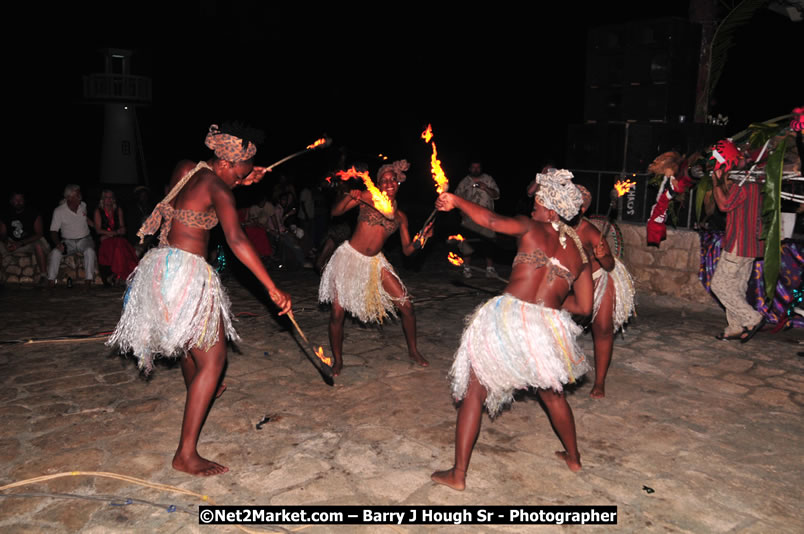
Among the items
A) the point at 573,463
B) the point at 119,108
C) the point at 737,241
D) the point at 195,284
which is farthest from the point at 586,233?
the point at 119,108

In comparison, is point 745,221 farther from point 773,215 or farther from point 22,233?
point 22,233

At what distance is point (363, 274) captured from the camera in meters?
5.68

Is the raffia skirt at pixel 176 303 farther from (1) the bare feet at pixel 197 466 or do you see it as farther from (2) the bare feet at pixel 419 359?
(2) the bare feet at pixel 419 359

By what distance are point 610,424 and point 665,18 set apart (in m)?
6.76

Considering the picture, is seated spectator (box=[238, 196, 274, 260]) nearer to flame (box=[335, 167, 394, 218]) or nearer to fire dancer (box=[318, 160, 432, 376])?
fire dancer (box=[318, 160, 432, 376])

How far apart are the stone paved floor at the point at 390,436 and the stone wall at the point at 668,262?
1.70 meters

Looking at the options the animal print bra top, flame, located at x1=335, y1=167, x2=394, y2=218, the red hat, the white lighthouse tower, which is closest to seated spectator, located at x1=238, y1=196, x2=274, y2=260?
flame, located at x1=335, y1=167, x2=394, y2=218

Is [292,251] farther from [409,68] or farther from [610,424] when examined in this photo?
[409,68]

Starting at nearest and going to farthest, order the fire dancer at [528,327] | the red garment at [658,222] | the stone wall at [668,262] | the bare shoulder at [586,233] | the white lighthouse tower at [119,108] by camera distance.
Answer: the fire dancer at [528,327]
the bare shoulder at [586,233]
the red garment at [658,222]
the stone wall at [668,262]
the white lighthouse tower at [119,108]

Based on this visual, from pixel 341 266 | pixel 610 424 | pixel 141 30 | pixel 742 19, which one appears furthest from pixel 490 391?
pixel 141 30

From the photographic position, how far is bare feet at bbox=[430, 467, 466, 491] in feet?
11.9

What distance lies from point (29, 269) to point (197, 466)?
6922 mm

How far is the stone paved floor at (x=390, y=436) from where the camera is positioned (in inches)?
138

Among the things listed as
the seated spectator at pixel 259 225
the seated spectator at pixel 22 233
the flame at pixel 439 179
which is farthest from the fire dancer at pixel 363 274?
the seated spectator at pixel 22 233
